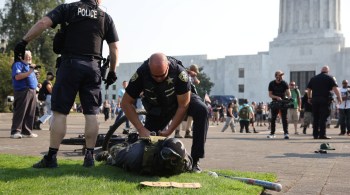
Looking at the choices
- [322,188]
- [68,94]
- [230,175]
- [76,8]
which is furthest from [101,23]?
[322,188]

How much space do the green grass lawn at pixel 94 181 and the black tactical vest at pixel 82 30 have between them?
1236 mm

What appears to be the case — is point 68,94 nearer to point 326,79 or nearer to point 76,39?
point 76,39

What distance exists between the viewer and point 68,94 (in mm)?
5051

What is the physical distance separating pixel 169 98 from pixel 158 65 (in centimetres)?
53

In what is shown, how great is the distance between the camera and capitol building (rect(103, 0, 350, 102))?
67875 millimetres

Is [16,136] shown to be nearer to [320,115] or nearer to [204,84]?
[320,115]

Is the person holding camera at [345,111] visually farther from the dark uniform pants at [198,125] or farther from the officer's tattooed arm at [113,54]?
the officer's tattooed arm at [113,54]

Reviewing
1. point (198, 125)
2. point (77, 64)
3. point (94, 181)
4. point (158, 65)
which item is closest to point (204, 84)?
point (198, 125)

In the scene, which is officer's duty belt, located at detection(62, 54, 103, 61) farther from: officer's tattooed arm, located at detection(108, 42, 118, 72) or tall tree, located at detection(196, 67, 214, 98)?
tall tree, located at detection(196, 67, 214, 98)

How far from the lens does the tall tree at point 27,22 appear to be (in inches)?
2223

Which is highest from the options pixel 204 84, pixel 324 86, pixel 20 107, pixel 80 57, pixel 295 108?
pixel 204 84

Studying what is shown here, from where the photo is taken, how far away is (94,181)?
410 centimetres

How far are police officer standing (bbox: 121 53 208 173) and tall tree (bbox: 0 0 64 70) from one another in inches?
2097

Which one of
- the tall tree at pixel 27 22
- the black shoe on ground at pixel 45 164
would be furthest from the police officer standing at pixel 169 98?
the tall tree at pixel 27 22
